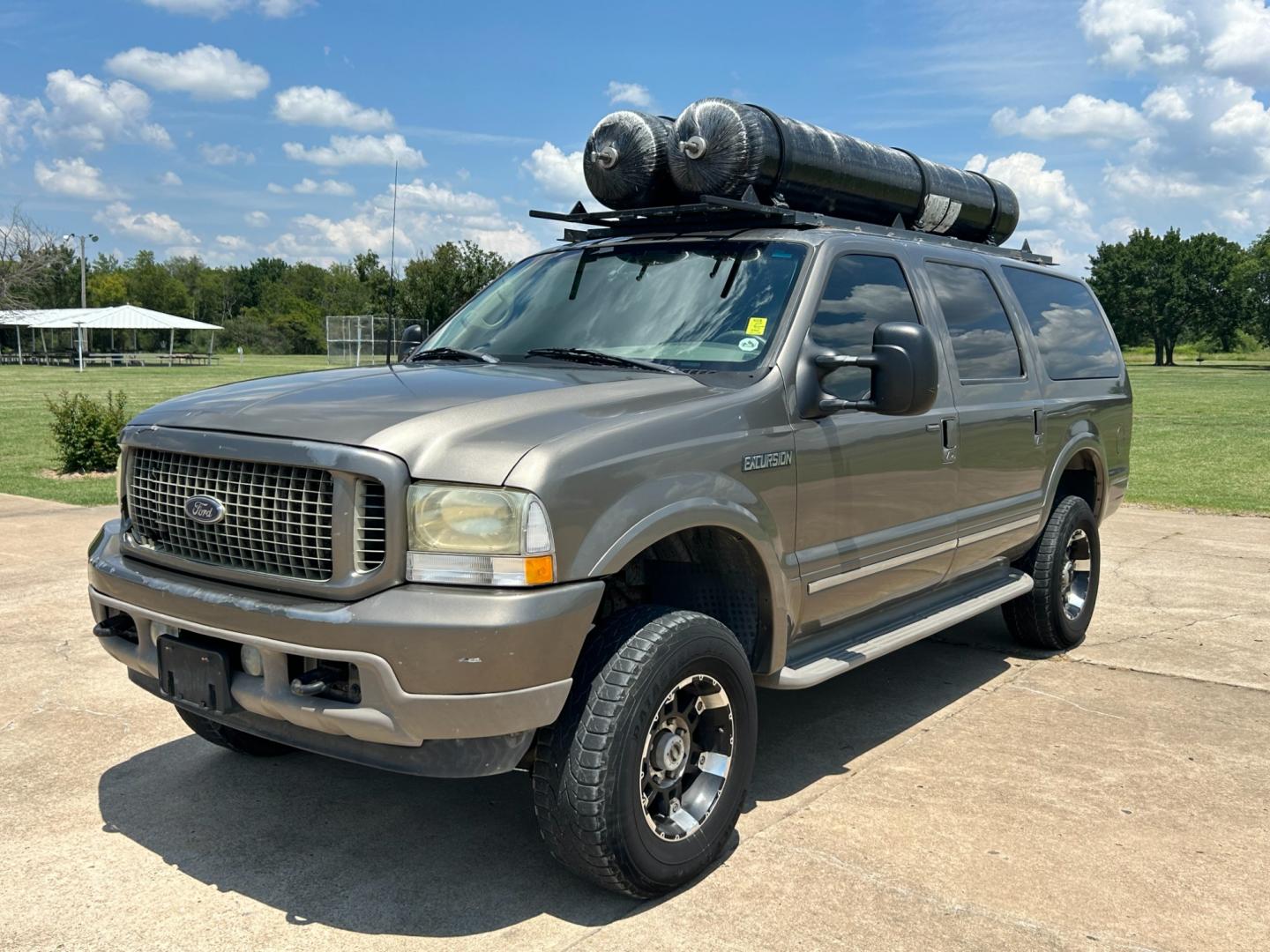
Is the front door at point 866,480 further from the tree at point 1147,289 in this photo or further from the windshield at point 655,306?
the tree at point 1147,289

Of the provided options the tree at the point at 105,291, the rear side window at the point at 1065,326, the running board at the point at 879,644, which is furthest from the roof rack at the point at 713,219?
the tree at the point at 105,291

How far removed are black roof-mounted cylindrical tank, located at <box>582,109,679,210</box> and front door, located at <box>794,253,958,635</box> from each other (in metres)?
0.94

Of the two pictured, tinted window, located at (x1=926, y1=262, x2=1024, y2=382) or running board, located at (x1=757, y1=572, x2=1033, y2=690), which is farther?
tinted window, located at (x1=926, y1=262, x2=1024, y2=382)

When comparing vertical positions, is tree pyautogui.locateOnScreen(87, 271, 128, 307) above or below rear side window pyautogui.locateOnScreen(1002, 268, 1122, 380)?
above

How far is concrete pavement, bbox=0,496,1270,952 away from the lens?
3.19m

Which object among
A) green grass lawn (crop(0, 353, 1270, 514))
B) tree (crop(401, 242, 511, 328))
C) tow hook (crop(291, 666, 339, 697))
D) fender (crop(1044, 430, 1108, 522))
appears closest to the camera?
tow hook (crop(291, 666, 339, 697))

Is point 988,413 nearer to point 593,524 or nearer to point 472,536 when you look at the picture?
point 593,524

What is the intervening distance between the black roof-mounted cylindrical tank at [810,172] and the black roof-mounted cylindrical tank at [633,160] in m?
0.13

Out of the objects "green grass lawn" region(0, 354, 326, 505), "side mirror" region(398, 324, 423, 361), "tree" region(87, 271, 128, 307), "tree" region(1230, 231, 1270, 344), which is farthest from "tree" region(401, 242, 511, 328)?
"tree" region(87, 271, 128, 307)

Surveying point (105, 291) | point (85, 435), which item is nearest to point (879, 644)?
point (85, 435)

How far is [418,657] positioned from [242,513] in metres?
0.75

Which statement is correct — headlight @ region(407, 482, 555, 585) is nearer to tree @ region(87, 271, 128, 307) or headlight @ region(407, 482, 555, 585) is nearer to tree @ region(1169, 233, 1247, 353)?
tree @ region(1169, 233, 1247, 353)

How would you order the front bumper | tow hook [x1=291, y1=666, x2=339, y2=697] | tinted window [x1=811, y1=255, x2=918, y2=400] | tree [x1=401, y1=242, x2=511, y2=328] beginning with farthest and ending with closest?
tree [x1=401, y1=242, x2=511, y2=328]
tinted window [x1=811, y1=255, x2=918, y2=400]
tow hook [x1=291, y1=666, x2=339, y2=697]
the front bumper

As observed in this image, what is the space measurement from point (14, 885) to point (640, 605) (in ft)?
6.68
